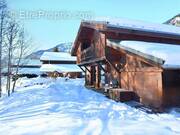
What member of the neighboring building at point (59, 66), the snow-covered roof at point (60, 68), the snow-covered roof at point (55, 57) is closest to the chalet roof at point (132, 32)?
the neighboring building at point (59, 66)

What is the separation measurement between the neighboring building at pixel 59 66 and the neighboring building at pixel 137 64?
23.4 meters

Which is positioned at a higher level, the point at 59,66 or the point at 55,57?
the point at 55,57

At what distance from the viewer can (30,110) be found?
9.19m

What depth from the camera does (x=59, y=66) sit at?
153 ft

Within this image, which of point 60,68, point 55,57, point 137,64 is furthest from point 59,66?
point 137,64

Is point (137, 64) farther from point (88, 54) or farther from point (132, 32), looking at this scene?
point (88, 54)

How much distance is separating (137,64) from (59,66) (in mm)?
36082

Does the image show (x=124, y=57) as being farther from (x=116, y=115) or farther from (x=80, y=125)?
(x=80, y=125)

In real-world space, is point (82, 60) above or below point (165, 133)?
above

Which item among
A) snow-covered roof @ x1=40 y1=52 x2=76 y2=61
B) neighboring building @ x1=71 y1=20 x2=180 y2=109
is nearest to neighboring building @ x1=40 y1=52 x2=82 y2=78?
snow-covered roof @ x1=40 y1=52 x2=76 y2=61

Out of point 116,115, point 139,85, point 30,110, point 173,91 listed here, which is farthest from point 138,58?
point 30,110

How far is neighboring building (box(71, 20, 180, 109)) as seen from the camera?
381 inches

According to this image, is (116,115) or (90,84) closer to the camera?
(116,115)

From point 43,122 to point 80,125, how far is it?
3.75 feet
